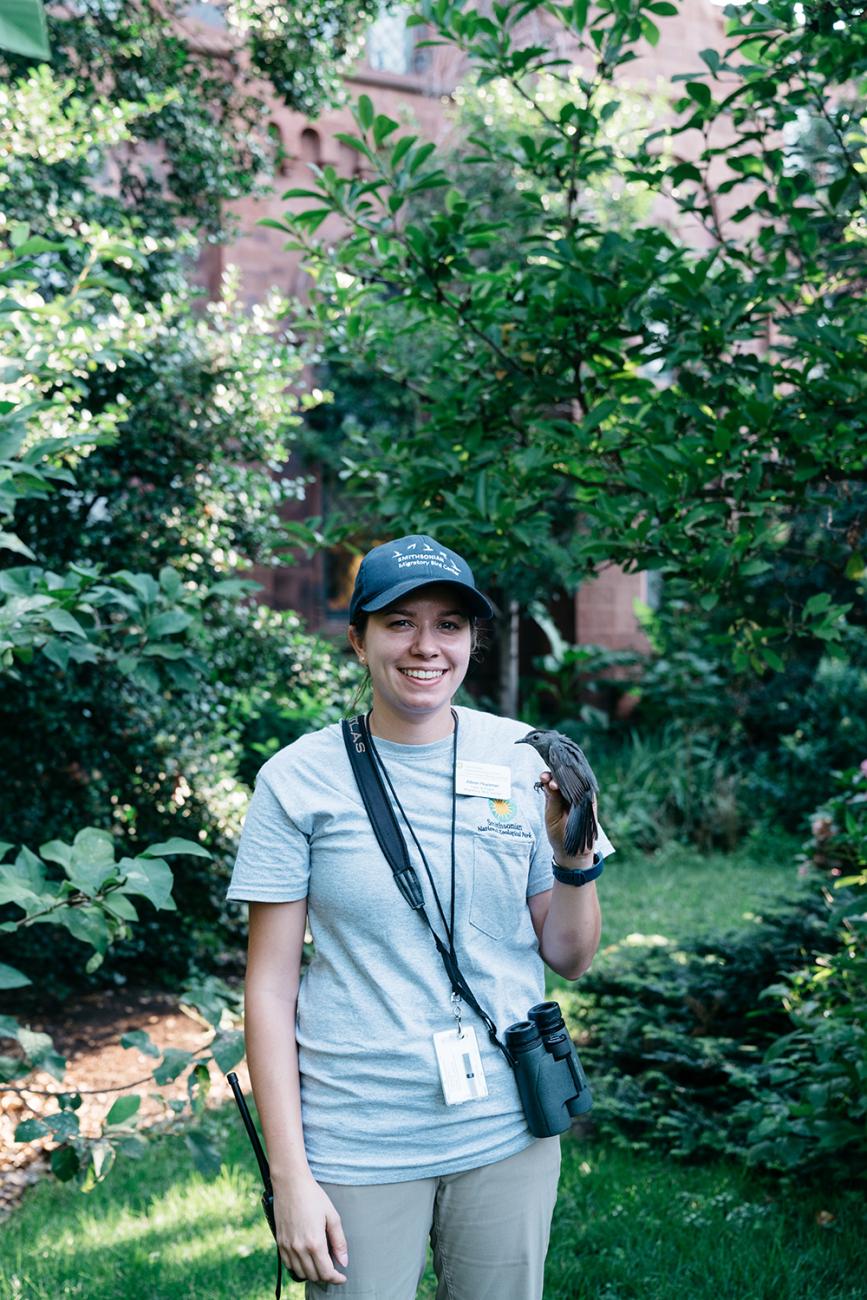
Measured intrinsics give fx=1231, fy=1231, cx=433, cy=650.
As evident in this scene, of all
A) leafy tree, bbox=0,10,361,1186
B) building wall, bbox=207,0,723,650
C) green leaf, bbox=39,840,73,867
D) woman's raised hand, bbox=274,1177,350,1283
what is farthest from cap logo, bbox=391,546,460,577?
building wall, bbox=207,0,723,650

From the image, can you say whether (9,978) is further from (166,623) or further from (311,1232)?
(311,1232)

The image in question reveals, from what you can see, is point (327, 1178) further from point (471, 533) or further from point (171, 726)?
point (171, 726)

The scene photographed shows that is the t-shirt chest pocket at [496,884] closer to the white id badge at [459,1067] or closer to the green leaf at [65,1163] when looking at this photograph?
the white id badge at [459,1067]

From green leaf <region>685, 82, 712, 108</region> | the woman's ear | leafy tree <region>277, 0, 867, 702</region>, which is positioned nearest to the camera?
the woman's ear

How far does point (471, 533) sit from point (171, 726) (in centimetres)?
346

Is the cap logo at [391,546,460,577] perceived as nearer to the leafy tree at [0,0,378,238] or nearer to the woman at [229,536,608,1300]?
the woman at [229,536,608,1300]

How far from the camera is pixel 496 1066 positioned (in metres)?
2.03

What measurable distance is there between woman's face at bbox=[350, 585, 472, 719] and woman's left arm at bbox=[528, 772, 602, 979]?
0.25 meters

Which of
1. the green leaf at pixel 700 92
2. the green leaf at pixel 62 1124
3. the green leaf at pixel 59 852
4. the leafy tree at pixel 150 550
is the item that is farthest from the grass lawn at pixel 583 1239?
the green leaf at pixel 700 92

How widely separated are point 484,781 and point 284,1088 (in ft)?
1.93

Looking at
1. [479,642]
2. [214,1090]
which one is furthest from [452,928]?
[214,1090]

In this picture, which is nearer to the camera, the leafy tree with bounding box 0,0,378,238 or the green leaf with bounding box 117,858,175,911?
the green leaf with bounding box 117,858,175,911

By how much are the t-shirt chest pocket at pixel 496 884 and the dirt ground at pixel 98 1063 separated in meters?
3.00

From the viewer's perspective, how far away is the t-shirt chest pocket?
2062 millimetres
